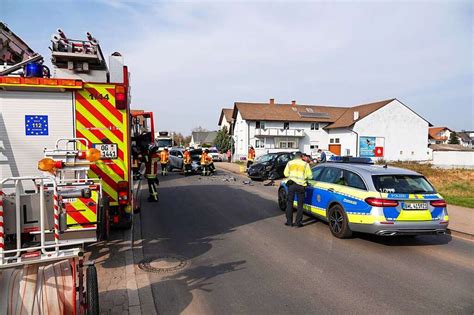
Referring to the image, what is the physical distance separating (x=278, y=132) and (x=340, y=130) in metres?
8.53

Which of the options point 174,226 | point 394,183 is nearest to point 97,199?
point 174,226

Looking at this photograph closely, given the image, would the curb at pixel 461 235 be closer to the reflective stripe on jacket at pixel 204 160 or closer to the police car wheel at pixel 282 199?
the police car wheel at pixel 282 199

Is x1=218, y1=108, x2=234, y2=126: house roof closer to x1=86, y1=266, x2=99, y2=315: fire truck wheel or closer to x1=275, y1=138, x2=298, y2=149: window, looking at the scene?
x1=275, y1=138, x2=298, y2=149: window

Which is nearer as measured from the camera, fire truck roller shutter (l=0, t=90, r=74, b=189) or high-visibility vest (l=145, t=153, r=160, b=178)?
fire truck roller shutter (l=0, t=90, r=74, b=189)

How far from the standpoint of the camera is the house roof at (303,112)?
43.7 meters

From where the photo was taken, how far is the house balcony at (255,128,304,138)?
43719mm

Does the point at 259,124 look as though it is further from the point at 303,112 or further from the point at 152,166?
the point at 152,166

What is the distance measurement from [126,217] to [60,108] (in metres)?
2.38

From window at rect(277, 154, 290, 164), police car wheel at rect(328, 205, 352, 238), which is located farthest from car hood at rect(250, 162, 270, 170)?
police car wheel at rect(328, 205, 352, 238)

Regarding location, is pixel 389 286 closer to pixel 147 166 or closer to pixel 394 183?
pixel 394 183

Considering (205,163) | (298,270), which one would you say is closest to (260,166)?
(205,163)

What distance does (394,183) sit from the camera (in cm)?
623

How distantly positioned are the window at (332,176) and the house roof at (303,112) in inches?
1391

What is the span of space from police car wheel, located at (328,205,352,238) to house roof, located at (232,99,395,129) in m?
36.3
